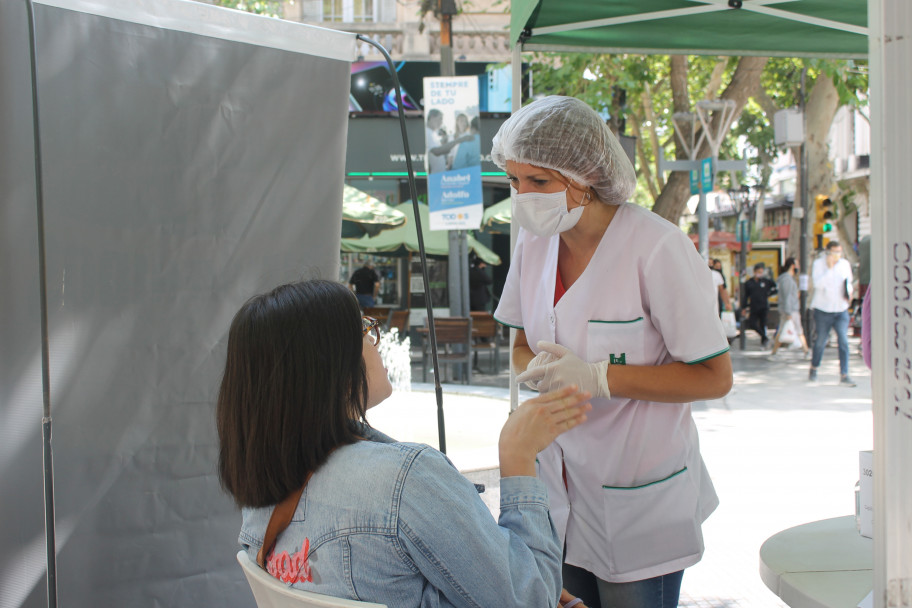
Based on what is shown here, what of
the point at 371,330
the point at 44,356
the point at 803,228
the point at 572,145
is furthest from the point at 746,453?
the point at 803,228

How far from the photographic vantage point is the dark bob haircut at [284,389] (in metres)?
1.41

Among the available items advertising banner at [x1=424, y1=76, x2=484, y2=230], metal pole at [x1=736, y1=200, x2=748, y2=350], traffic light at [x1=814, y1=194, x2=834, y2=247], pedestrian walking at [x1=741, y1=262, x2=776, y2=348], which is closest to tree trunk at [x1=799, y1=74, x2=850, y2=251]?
traffic light at [x1=814, y1=194, x2=834, y2=247]

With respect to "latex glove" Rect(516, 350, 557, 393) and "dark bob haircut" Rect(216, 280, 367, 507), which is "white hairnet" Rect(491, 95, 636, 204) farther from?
"dark bob haircut" Rect(216, 280, 367, 507)

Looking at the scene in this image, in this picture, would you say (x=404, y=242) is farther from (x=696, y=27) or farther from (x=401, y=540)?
(x=401, y=540)

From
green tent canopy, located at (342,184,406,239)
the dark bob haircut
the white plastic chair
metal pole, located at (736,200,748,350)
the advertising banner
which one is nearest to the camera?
the white plastic chair

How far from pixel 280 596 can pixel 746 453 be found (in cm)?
627

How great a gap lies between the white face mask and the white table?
898 millimetres

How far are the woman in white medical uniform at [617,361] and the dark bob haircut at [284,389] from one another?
0.59 meters

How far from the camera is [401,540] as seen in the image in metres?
1.33

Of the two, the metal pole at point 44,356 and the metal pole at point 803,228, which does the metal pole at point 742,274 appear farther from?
the metal pole at point 44,356

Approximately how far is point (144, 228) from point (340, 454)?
139cm

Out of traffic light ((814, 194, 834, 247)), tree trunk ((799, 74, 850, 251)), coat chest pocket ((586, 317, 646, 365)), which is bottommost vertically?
coat chest pocket ((586, 317, 646, 365))

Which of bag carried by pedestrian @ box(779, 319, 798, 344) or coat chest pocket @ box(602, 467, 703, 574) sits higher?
coat chest pocket @ box(602, 467, 703, 574)

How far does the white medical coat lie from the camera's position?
185cm
